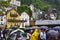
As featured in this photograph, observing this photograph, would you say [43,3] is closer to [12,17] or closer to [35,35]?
[12,17]

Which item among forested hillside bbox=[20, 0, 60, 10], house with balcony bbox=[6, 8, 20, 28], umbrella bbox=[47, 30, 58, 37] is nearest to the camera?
umbrella bbox=[47, 30, 58, 37]

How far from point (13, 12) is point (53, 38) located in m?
29.3

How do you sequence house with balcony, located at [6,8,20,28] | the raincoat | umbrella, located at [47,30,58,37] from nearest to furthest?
1. umbrella, located at [47,30,58,37]
2. the raincoat
3. house with balcony, located at [6,8,20,28]

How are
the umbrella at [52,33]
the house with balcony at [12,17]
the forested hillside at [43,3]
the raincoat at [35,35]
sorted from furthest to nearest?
the forested hillside at [43,3] < the house with balcony at [12,17] < the raincoat at [35,35] < the umbrella at [52,33]

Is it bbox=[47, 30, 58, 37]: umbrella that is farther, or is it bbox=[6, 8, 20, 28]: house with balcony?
bbox=[6, 8, 20, 28]: house with balcony

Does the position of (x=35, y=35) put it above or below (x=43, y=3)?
above

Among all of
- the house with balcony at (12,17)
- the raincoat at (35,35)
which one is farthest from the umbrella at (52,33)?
the house with balcony at (12,17)

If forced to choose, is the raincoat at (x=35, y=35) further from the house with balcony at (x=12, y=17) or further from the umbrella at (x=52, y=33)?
the house with balcony at (x=12, y=17)

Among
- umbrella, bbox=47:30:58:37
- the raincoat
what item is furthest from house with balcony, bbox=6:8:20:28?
umbrella, bbox=47:30:58:37

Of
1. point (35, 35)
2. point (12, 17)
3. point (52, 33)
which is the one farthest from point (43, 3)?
point (52, 33)

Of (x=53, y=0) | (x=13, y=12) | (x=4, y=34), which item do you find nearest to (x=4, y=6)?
(x=13, y=12)

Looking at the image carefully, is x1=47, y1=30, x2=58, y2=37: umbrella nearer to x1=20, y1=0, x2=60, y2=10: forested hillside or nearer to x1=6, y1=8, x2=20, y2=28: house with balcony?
x1=6, y1=8, x2=20, y2=28: house with balcony

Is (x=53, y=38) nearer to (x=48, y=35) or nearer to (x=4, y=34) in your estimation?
(x=48, y=35)

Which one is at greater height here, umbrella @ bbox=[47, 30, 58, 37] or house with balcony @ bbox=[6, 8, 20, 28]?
umbrella @ bbox=[47, 30, 58, 37]
